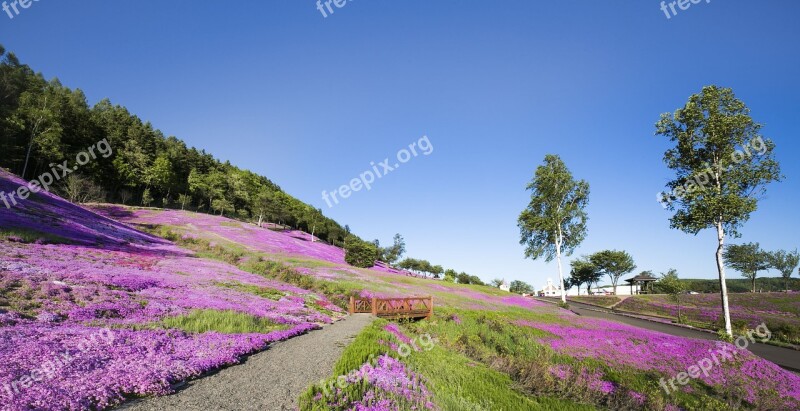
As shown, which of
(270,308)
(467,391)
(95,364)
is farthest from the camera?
(270,308)

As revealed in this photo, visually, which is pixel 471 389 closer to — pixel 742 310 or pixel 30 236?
pixel 30 236

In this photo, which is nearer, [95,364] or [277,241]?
[95,364]

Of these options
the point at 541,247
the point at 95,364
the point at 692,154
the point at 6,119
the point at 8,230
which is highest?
the point at 6,119

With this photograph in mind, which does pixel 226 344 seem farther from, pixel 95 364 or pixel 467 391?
pixel 467 391

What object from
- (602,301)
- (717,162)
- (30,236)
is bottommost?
(602,301)

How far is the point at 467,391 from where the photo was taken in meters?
9.70

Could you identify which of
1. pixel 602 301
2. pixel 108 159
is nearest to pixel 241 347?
pixel 602 301

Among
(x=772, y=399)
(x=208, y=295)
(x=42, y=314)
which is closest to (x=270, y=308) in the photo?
(x=208, y=295)

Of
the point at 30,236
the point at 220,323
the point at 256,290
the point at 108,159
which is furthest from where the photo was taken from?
the point at 108,159

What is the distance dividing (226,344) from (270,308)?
28.4 feet

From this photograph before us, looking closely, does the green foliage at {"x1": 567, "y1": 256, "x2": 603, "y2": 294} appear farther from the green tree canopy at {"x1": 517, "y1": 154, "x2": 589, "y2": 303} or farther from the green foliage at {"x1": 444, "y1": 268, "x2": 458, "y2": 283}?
the green tree canopy at {"x1": 517, "y1": 154, "x2": 589, "y2": 303}

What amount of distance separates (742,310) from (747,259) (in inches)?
2302

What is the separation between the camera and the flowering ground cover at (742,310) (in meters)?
32.3

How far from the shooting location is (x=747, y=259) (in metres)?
82.4
